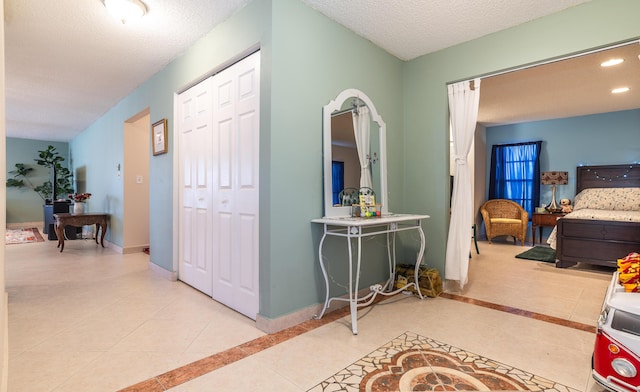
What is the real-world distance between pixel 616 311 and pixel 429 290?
1606 mm

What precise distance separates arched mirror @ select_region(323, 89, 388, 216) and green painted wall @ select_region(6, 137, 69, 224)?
1024 cm

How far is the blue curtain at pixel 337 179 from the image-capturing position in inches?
106

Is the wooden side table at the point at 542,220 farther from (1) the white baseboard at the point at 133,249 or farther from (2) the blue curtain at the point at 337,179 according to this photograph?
(1) the white baseboard at the point at 133,249

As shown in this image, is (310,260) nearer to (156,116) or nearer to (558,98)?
(156,116)

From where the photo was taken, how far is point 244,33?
255cm

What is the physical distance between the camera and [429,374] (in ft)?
5.85

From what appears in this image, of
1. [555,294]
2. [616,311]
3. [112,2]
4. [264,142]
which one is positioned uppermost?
[112,2]

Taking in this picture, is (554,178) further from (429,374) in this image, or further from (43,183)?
(43,183)

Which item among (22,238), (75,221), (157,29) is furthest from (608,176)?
(22,238)

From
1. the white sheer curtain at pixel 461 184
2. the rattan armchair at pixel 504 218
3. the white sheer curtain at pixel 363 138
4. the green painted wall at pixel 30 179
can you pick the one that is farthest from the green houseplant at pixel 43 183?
the rattan armchair at pixel 504 218

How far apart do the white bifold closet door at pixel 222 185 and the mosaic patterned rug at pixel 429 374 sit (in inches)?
39.2

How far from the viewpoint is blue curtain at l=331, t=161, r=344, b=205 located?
2.70 m

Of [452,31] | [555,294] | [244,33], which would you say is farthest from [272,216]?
[555,294]

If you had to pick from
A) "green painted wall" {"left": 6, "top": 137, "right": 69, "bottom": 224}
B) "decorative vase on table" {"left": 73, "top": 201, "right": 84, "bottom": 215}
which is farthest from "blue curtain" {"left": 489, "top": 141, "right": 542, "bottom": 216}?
"green painted wall" {"left": 6, "top": 137, "right": 69, "bottom": 224}
